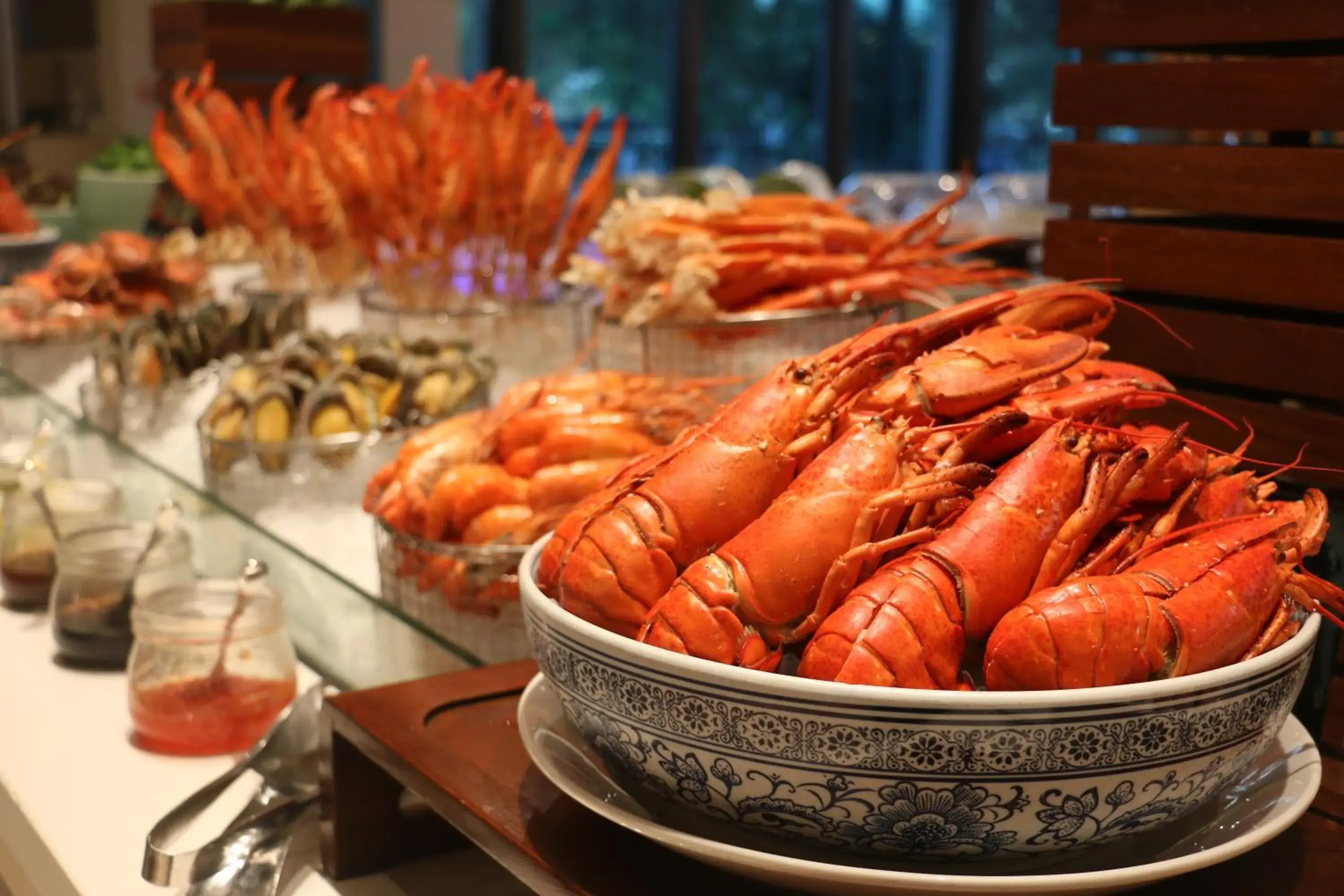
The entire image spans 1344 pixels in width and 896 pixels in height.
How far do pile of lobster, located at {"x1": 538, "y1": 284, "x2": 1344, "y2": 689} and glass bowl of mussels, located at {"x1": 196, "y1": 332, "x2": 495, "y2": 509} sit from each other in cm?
86

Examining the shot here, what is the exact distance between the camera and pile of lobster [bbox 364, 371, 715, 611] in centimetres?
123

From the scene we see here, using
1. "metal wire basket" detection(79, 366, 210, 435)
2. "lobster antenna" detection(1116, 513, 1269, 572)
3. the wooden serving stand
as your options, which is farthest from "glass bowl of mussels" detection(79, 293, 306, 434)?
"lobster antenna" detection(1116, 513, 1269, 572)

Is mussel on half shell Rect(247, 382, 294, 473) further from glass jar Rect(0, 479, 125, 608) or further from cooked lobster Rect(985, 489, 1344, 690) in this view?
cooked lobster Rect(985, 489, 1344, 690)

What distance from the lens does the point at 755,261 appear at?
1581mm

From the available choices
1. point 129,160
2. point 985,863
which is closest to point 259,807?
point 985,863

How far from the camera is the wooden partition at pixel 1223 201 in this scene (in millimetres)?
1007

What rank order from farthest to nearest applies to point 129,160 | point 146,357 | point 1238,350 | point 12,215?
1. point 129,160
2. point 12,215
3. point 146,357
4. point 1238,350

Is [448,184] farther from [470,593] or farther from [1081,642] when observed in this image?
[1081,642]

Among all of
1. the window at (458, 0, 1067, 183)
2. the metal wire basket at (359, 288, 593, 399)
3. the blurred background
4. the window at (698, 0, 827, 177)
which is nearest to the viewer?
the metal wire basket at (359, 288, 593, 399)

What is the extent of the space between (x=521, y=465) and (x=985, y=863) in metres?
0.70

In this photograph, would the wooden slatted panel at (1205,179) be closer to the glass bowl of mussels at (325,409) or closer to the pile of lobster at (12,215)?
the glass bowl of mussels at (325,409)

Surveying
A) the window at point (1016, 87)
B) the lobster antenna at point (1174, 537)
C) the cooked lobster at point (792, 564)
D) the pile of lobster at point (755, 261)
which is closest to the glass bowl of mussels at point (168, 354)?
the pile of lobster at point (755, 261)

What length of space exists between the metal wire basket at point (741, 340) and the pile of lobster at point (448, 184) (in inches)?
24.9

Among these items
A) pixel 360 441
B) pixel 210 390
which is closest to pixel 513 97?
pixel 210 390
